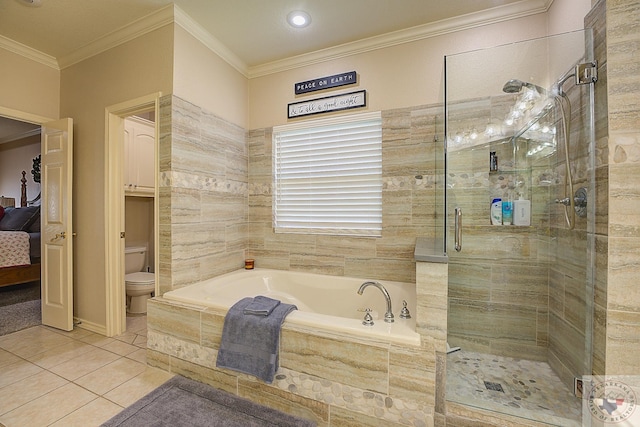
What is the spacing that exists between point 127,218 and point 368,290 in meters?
3.37

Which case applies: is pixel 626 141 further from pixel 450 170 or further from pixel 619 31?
pixel 450 170

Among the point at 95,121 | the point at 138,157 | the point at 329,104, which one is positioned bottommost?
the point at 138,157

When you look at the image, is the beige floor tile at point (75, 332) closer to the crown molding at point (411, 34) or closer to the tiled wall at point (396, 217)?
the tiled wall at point (396, 217)

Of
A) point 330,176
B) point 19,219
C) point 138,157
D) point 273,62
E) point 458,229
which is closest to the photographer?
point 458,229

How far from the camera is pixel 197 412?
5.01ft

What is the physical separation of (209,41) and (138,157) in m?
1.84

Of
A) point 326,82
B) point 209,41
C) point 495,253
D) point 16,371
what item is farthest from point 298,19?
point 16,371

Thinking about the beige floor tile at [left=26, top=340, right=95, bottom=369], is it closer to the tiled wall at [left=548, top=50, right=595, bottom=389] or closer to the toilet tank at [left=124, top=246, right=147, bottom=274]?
the toilet tank at [left=124, top=246, right=147, bottom=274]

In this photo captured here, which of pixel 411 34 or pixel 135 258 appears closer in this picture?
pixel 411 34

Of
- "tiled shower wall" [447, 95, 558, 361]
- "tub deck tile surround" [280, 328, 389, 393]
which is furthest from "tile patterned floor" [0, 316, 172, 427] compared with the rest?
"tiled shower wall" [447, 95, 558, 361]

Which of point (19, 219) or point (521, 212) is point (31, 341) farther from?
point (521, 212)

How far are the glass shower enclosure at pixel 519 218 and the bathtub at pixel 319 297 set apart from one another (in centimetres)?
44

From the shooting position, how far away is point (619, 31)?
1262 mm

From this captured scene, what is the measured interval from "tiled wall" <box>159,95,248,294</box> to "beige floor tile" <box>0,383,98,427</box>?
743 mm
